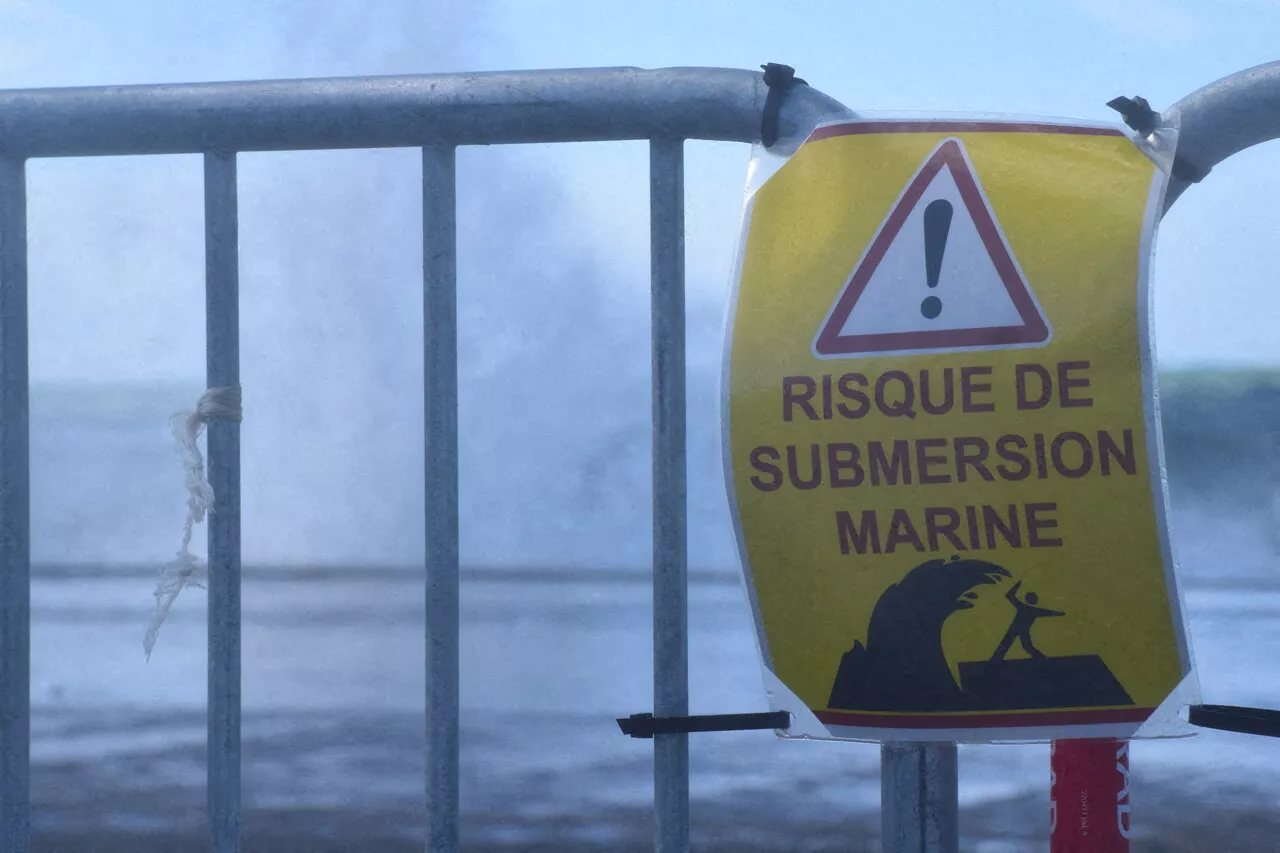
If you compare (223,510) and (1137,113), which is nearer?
(1137,113)

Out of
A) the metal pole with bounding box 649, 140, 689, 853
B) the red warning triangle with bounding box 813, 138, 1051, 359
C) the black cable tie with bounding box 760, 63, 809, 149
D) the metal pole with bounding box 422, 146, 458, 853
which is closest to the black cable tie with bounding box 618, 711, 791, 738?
the metal pole with bounding box 649, 140, 689, 853

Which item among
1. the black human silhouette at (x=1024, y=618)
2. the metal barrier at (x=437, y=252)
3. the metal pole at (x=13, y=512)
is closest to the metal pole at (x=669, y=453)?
the metal barrier at (x=437, y=252)

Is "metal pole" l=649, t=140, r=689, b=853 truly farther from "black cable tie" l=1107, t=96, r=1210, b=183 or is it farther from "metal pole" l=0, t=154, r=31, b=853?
"metal pole" l=0, t=154, r=31, b=853

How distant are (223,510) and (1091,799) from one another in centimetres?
74

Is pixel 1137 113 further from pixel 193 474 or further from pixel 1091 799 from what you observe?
pixel 193 474

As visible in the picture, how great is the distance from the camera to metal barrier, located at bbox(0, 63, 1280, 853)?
3.26 feet

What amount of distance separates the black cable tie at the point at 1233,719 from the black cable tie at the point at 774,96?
1.70 ft

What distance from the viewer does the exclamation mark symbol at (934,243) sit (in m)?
0.92

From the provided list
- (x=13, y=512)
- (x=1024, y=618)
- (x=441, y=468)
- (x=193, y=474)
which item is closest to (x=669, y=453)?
(x=441, y=468)

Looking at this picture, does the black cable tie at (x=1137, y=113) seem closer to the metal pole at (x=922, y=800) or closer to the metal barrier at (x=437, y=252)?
the metal barrier at (x=437, y=252)

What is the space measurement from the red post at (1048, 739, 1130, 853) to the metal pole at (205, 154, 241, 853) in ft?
2.18

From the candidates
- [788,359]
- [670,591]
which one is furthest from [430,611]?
[788,359]

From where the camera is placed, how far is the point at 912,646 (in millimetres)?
943

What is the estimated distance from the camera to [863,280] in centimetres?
93
